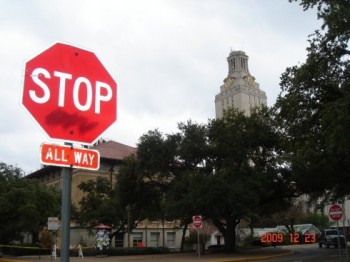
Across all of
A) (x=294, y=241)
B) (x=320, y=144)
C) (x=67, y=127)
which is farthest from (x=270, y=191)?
(x=67, y=127)

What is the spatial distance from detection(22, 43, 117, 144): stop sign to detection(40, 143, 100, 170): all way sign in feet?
0.36

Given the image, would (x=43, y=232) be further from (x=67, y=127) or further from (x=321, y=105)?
(x=67, y=127)

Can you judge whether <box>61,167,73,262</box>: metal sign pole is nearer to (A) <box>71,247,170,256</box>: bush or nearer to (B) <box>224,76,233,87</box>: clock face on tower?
(A) <box>71,247,170,256</box>: bush

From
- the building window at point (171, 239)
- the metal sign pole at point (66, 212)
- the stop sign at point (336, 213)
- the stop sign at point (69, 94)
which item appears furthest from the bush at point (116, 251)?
the metal sign pole at point (66, 212)

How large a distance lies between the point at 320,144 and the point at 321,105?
2.07 meters

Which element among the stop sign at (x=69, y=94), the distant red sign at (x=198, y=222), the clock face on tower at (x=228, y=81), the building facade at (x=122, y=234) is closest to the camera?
the stop sign at (x=69, y=94)

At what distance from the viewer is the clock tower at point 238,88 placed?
558 ft

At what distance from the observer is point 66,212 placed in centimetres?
320

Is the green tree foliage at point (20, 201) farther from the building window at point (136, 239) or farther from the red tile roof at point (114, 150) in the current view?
the building window at point (136, 239)

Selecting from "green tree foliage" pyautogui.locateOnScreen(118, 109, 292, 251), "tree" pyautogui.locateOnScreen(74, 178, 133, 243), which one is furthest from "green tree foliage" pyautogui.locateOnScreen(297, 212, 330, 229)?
"green tree foliage" pyautogui.locateOnScreen(118, 109, 292, 251)

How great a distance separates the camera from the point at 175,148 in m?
37.8
